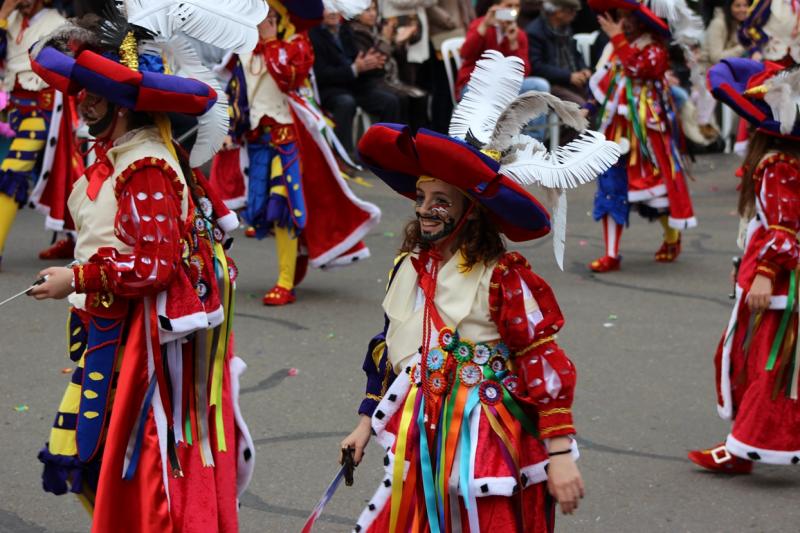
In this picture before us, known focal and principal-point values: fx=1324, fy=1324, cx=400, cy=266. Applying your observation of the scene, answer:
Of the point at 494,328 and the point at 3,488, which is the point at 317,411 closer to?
the point at 3,488

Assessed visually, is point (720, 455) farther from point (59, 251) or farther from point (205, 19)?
point (59, 251)

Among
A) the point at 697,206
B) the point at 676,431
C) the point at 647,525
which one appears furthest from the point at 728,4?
the point at 647,525

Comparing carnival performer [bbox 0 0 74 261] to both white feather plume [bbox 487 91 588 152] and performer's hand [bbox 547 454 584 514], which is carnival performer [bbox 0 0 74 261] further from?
performer's hand [bbox 547 454 584 514]

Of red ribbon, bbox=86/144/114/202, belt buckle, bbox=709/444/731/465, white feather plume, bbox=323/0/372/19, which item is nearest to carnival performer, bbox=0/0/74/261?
white feather plume, bbox=323/0/372/19

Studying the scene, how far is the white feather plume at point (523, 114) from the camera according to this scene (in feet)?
11.5

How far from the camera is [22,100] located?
8438 mm

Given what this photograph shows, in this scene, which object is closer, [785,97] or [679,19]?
[785,97]

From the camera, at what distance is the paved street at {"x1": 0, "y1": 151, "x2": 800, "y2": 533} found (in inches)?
192

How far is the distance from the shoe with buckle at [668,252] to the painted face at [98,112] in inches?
243

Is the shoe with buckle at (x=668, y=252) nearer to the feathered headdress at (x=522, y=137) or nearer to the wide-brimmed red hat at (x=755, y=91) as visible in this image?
the wide-brimmed red hat at (x=755, y=91)

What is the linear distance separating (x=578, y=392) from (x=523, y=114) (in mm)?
3009

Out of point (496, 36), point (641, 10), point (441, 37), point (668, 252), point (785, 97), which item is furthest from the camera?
point (441, 37)

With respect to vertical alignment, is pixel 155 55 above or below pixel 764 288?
above

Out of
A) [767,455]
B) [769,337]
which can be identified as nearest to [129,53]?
[769,337]
